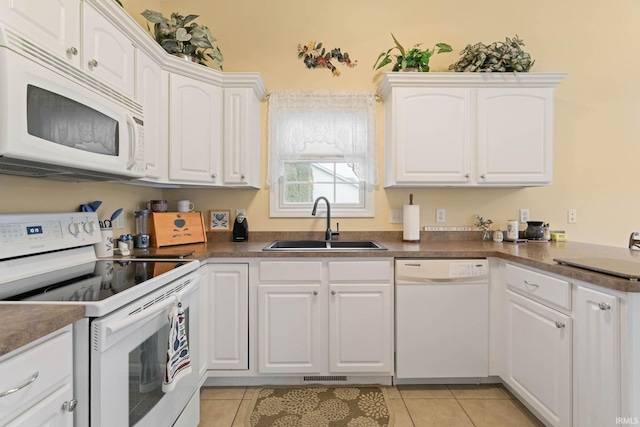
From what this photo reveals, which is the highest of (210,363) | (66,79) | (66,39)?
(66,39)

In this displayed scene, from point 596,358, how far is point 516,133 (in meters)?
1.57

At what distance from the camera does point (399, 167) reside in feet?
7.47

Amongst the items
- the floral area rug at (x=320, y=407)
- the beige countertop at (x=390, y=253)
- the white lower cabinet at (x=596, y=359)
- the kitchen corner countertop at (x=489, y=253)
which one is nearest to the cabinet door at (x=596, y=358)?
the white lower cabinet at (x=596, y=359)

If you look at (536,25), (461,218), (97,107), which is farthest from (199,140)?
(536,25)

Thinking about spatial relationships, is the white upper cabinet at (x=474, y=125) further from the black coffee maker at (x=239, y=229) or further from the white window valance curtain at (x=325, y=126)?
the black coffee maker at (x=239, y=229)

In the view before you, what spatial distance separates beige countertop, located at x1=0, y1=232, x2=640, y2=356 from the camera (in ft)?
2.45

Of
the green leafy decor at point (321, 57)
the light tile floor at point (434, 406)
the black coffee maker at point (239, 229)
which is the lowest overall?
the light tile floor at point (434, 406)

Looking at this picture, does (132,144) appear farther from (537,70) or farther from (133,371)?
(537,70)

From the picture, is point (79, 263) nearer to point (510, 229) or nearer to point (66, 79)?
point (66, 79)

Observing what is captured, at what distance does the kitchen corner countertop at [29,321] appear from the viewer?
2.20ft

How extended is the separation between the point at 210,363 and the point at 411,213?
1.77 metres

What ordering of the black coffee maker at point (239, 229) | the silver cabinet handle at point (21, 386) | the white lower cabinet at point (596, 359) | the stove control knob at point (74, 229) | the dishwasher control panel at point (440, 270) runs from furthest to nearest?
the black coffee maker at point (239, 229) → the dishwasher control panel at point (440, 270) → the stove control knob at point (74, 229) → the white lower cabinet at point (596, 359) → the silver cabinet handle at point (21, 386)

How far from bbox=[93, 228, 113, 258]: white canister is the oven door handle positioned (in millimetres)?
622

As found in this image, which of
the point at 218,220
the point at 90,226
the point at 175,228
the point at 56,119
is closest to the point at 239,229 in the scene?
the point at 218,220
